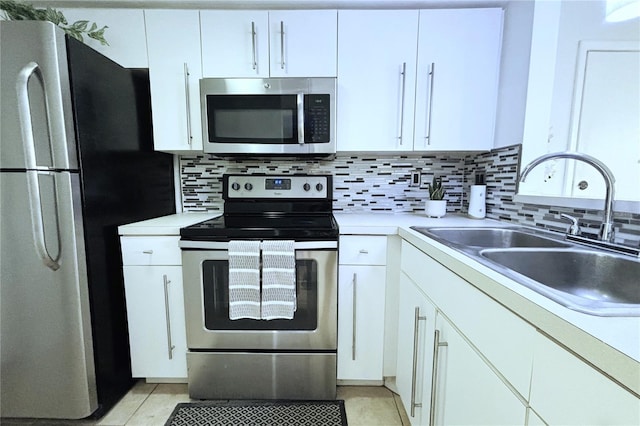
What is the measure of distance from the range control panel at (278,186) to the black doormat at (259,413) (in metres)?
1.12

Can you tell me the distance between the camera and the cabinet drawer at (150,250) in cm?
140

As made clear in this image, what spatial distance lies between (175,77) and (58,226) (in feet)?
3.16

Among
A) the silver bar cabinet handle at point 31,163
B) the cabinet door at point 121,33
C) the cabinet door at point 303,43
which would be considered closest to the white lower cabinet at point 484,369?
the cabinet door at point 303,43

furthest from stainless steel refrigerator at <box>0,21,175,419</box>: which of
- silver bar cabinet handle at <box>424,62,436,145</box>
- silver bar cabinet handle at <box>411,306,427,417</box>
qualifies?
silver bar cabinet handle at <box>424,62,436,145</box>

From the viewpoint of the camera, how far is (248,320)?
1.37 meters

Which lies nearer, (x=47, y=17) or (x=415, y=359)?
(x=415, y=359)

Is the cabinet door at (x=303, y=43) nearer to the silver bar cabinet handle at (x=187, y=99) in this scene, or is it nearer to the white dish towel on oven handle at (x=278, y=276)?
the silver bar cabinet handle at (x=187, y=99)

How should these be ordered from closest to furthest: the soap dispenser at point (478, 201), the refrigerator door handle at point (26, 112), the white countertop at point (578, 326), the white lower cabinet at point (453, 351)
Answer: the white countertop at point (578, 326), the white lower cabinet at point (453, 351), the refrigerator door handle at point (26, 112), the soap dispenser at point (478, 201)

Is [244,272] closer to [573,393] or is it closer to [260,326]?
[260,326]

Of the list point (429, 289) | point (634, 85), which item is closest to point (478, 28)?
point (634, 85)

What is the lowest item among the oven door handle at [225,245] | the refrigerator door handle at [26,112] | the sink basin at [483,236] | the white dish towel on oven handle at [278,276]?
the white dish towel on oven handle at [278,276]

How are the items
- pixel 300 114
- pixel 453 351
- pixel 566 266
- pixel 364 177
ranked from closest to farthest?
pixel 453 351, pixel 566 266, pixel 300 114, pixel 364 177

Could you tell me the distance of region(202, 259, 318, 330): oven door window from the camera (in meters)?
1.37

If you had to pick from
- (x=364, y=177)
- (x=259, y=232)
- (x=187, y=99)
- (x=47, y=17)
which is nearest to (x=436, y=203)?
(x=364, y=177)
